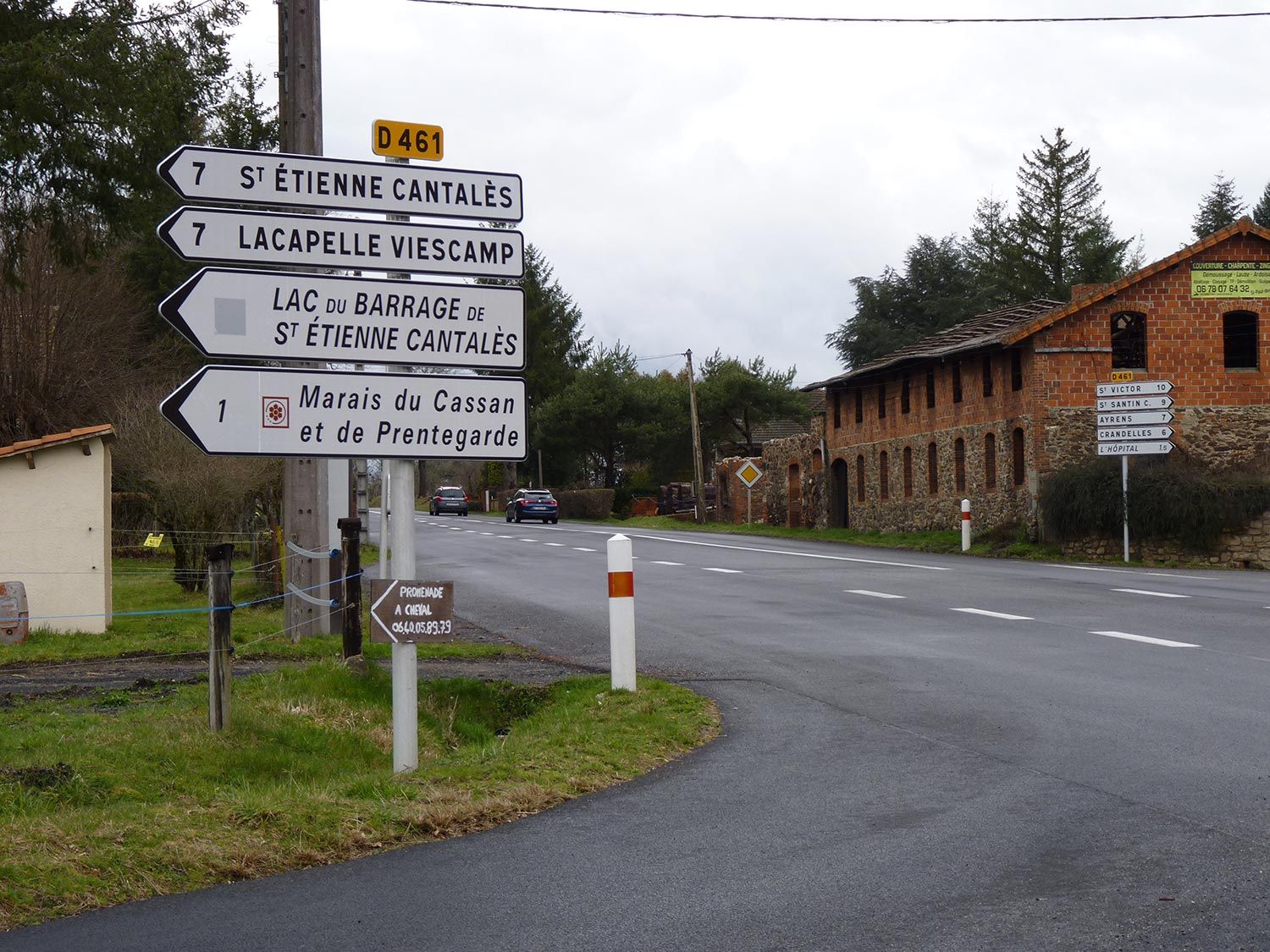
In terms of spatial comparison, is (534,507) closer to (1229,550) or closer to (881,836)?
(1229,550)

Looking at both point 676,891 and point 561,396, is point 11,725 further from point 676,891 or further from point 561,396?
point 561,396

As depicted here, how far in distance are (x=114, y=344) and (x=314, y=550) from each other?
27092mm

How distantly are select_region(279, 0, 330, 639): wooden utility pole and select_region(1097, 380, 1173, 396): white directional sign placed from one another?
22924mm

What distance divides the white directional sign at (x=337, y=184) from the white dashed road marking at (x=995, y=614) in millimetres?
9659

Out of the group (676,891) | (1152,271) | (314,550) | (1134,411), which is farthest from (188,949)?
(1152,271)

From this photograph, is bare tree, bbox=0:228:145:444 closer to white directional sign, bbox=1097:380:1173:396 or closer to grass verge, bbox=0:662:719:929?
white directional sign, bbox=1097:380:1173:396

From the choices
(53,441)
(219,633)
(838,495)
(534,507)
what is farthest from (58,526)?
(534,507)

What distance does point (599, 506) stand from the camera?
7256 cm

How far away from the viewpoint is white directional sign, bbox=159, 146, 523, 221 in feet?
23.2

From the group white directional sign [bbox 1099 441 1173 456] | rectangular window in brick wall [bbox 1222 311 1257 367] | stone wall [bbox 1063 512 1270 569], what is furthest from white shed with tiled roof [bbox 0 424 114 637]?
rectangular window in brick wall [bbox 1222 311 1257 367]

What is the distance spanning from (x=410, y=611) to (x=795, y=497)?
52225 millimetres

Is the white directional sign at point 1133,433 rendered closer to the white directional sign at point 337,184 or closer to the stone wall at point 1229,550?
the stone wall at point 1229,550

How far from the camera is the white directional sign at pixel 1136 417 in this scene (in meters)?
31.2

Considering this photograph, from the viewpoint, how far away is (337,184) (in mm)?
7301
